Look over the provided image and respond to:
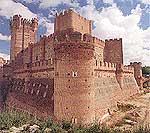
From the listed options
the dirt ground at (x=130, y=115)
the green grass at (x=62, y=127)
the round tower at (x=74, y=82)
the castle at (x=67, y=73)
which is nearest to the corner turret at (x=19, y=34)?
the castle at (x=67, y=73)

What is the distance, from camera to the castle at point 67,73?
1482cm

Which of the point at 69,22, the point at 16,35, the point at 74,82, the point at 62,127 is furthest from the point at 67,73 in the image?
the point at 16,35

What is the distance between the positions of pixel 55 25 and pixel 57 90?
410 inches

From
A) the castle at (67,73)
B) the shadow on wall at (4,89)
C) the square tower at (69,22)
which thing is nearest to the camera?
the castle at (67,73)

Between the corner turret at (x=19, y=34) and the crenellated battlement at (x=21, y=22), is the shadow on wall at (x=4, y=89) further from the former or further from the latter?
the crenellated battlement at (x=21, y=22)

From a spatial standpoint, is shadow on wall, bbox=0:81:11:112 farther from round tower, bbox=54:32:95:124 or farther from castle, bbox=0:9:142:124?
round tower, bbox=54:32:95:124

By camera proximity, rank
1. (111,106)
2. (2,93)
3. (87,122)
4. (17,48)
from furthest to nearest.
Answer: (17,48) < (2,93) < (111,106) < (87,122)

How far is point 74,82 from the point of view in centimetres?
1480

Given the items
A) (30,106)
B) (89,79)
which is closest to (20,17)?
(30,106)

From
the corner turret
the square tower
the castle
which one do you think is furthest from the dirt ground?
the corner turret

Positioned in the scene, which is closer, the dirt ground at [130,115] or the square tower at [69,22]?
the dirt ground at [130,115]

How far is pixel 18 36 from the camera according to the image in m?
29.3

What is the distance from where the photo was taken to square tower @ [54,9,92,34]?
22484 mm

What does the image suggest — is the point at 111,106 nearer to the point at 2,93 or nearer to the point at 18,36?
the point at 2,93
